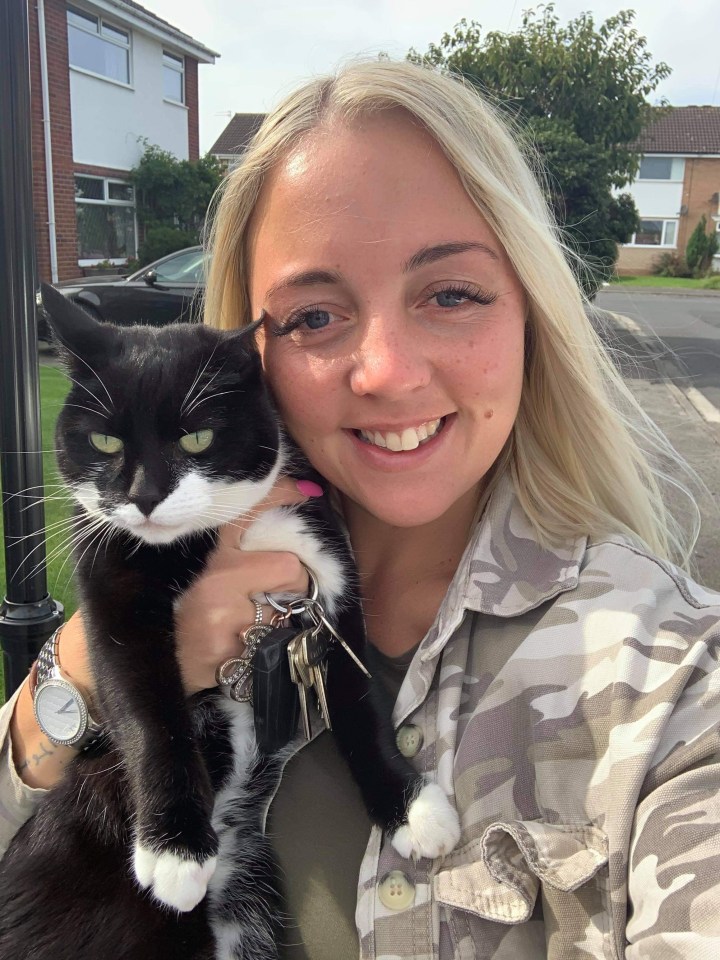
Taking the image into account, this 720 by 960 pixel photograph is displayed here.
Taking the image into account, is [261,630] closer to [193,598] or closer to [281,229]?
[193,598]

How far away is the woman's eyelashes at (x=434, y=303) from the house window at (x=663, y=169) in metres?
40.0

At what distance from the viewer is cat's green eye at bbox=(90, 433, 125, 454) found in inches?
66.2

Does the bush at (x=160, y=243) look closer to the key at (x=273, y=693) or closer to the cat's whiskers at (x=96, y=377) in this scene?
the cat's whiskers at (x=96, y=377)

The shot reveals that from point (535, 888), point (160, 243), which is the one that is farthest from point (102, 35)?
point (535, 888)

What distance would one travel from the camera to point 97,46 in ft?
52.7

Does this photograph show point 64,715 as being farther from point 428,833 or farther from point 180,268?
point 180,268

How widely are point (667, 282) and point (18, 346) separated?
34672mm

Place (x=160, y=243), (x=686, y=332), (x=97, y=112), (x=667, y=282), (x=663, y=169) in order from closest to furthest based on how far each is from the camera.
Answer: (x=686, y=332)
(x=97, y=112)
(x=160, y=243)
(x=667, y=282)
(x=663, y=169)

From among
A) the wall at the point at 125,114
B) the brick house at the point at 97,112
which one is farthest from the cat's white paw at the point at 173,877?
the wall at the point at 125,114

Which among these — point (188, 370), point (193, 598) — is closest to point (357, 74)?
point (188, 370)

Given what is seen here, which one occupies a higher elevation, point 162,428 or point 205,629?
point 162,428

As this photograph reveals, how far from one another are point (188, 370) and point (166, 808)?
3.01 ft

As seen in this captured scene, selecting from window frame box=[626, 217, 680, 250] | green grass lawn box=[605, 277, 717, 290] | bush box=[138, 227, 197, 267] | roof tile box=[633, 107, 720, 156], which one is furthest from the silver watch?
window frame box=[626, 217, 680, 250]

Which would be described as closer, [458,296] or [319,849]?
[319,849]
